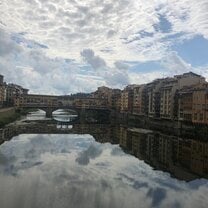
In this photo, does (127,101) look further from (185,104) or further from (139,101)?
(185,104)

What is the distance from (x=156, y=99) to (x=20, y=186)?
57.7 meters

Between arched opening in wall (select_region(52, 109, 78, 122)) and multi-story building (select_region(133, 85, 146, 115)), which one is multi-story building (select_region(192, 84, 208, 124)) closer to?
multi-story building (select_region(133, 85, 146, 115))

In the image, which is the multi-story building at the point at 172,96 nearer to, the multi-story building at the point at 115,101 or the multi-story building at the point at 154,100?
the multi-story building at the point at 154,100

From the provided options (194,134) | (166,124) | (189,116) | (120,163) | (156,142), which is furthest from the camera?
(166,124)

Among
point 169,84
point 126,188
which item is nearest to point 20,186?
point 126,188

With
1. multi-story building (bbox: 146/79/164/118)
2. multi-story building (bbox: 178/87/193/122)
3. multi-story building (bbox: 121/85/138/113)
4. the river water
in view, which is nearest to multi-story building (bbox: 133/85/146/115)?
multi-story building (bbox: 121/85/138/113)

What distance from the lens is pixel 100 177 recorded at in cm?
2127

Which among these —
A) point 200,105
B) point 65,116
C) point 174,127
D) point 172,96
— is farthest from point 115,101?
Answer: point 200,105

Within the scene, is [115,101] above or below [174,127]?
above

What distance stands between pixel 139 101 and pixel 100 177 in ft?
219

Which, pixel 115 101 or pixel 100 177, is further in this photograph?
pixel 115 101

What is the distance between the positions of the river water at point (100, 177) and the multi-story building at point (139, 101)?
161 ft

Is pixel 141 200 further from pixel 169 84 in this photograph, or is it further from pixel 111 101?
pixel 111 101

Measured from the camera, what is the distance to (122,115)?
317 ft
